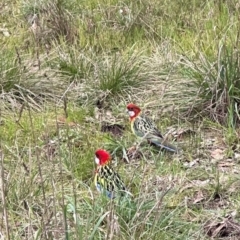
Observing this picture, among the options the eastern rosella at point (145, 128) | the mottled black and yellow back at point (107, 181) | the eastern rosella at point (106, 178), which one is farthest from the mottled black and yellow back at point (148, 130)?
the mottled black and yellow back at point (107, 181)

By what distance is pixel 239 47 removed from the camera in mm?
5852

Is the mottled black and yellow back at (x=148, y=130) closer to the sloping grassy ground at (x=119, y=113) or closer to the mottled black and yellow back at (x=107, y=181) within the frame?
the sloping grassy ground at (x=119, y=113)

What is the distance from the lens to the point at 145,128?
5.29 m

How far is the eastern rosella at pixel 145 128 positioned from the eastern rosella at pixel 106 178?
2.28 feet

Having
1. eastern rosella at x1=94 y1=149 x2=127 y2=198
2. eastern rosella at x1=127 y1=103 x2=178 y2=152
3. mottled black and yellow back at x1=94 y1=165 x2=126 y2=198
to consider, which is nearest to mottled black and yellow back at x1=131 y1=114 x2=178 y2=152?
eastern rosella at x1=127 y1=103 x2=178 y2=152

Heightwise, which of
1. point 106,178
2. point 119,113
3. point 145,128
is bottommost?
point 119,113

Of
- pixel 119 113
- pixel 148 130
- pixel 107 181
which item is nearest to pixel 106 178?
pixel 107 181

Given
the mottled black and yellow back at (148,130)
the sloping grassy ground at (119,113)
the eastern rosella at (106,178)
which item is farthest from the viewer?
the mottled black and yellow back at (148,130)

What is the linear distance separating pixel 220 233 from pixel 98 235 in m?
0.81

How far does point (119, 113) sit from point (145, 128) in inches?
29.8

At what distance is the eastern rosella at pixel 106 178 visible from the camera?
4.16m

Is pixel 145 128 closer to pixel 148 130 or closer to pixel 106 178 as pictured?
pixel 148 130

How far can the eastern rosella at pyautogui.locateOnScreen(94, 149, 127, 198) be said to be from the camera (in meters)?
4.16

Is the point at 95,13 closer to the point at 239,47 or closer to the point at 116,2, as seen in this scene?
the point at 116,2
